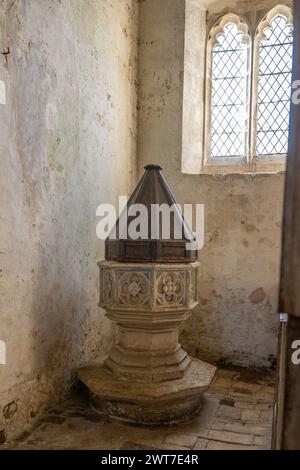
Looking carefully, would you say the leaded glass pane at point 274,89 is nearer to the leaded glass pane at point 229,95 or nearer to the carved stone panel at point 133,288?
the leaded glass pane at point 229,95

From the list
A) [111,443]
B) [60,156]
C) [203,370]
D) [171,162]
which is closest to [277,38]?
[171,162]

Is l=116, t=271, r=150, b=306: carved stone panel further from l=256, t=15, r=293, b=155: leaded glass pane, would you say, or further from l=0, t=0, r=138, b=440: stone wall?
l=256, t=15, r=293, b=155: leaded glass pane

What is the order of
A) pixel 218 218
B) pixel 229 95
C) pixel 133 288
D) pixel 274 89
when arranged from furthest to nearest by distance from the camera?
1. pixel 229 95
2. pixel 274 89
3. pixel 218 218
4. pixel 133 288

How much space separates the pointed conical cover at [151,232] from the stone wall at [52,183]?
47 centimetres

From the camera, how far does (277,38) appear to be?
172 inches

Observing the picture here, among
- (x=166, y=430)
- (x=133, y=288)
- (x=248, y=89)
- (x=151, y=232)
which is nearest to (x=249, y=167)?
(x=248, y=89)

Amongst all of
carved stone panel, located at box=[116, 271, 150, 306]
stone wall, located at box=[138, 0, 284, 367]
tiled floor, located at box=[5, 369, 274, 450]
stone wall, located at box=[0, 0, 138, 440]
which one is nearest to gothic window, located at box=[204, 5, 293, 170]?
stone wall, located at box=[138, 0, 284, 367]

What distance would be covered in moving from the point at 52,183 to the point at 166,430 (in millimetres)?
1839

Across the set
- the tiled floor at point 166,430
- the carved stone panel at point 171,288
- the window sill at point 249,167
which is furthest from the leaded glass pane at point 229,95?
the tiled floor at point 166,430

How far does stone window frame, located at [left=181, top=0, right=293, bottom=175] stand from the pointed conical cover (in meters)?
1.40

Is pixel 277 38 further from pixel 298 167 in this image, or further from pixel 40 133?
pixel 298 167

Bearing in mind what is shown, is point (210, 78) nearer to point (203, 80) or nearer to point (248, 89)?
point (203, 80)

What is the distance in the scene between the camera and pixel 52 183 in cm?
298

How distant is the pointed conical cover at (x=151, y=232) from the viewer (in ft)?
9.41
